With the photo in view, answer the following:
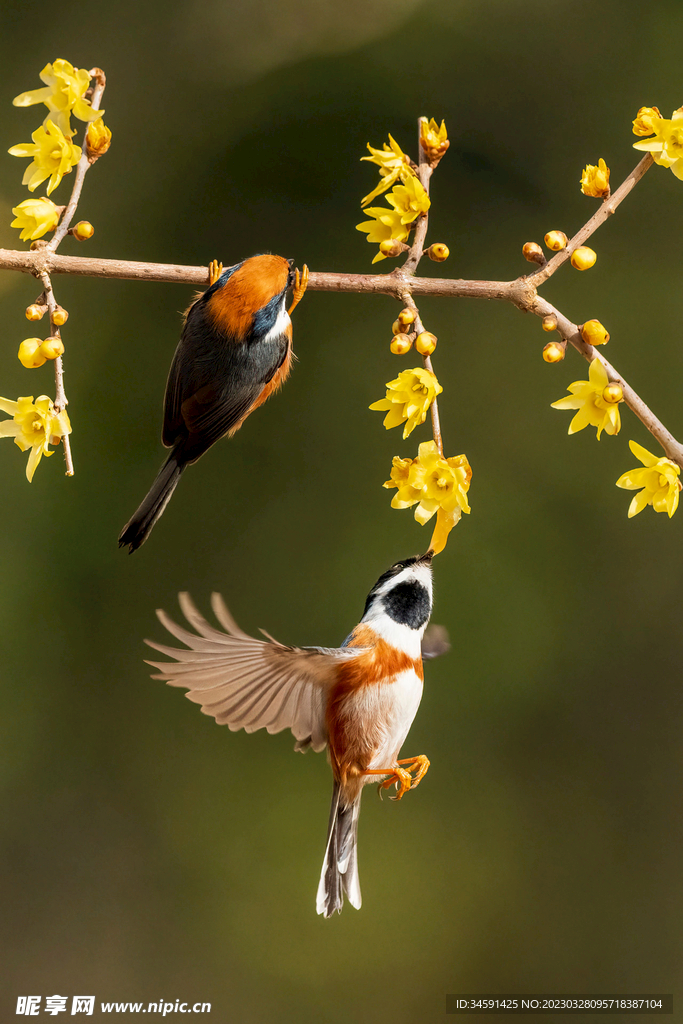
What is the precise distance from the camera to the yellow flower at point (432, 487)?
79 centimetres

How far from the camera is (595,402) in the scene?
2.75 ft

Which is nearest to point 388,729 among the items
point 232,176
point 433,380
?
point 433,380

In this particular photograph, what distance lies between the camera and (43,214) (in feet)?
2.79

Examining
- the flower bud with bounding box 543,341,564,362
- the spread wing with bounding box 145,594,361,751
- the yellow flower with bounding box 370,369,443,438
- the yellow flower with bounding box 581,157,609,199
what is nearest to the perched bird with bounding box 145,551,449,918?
the spread wing with bounding box 145,594,361,751

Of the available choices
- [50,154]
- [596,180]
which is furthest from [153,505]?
[596,180]

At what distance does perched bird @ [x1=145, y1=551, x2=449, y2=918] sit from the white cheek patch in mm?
322

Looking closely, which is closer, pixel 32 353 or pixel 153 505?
pixel 32 353

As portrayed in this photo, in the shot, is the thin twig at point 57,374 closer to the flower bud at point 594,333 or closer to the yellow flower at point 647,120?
the flower bud at point 594,333

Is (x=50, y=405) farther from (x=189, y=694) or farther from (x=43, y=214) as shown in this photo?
(x=189, y=694)

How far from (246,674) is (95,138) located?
0.65 m

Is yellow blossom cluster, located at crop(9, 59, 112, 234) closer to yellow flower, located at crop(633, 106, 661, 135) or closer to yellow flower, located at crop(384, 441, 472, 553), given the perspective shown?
yellow flower, located at crop(384, 441, 472, 553)

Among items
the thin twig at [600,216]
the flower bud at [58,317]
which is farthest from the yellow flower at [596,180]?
the flower bud at [58,317]

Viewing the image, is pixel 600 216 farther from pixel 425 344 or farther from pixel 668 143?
pixel 425 344

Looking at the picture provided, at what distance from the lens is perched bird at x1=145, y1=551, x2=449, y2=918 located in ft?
2.78
